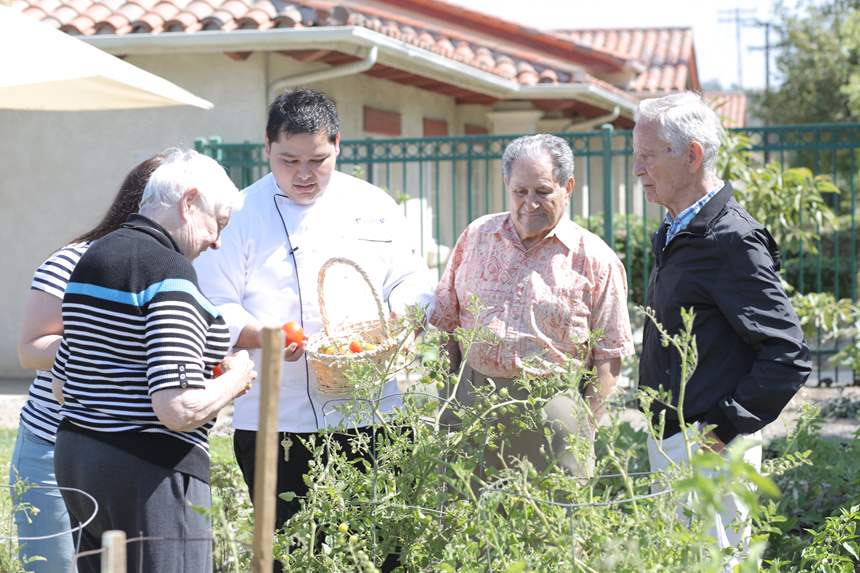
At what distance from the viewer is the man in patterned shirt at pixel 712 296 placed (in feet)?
9.32

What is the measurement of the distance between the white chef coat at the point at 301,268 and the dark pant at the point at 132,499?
69 centimetres

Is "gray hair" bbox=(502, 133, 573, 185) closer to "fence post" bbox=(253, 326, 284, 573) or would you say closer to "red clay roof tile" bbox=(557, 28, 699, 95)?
"fence post" bbox=(253, 326, 284, 573)

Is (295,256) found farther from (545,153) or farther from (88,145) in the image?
(88,145)

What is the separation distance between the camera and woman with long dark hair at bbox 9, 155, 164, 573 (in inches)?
118

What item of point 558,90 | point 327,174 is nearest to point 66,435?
point 327,174

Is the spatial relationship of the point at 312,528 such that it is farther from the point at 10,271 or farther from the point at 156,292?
the point at 10,271

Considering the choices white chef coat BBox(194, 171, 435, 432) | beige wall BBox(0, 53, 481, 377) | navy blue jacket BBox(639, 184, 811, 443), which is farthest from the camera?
beige wall BBox(0, 53, 481, 377)

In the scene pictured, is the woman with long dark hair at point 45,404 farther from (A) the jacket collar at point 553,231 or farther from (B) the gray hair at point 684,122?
(B) the gray hair at point 684,122

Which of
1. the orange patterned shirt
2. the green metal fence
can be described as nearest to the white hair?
the orange patterned shirt

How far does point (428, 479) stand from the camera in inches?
99.0

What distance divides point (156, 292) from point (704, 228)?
1388 millimetres

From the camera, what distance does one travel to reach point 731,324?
9.45ft

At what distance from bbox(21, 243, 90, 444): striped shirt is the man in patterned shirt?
5.13 feet

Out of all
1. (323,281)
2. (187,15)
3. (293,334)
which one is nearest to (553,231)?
(323,281)
